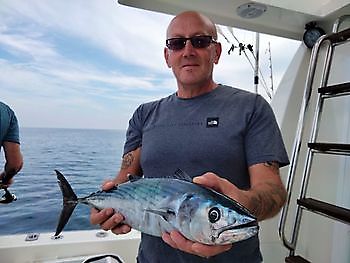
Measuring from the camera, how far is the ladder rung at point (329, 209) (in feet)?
3.86

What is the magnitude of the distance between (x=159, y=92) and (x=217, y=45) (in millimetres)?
663

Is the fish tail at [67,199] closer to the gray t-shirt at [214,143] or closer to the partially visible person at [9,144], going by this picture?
the gray t-shirt at [214,143]

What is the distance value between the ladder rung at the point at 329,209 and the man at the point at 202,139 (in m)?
0.48

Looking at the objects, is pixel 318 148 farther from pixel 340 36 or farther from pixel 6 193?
pixel 6 193

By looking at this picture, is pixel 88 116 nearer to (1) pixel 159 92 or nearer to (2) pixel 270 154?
(1) pixel 159 92

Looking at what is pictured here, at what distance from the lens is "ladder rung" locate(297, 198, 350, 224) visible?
1.18 metres

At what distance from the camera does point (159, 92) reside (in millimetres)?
1675

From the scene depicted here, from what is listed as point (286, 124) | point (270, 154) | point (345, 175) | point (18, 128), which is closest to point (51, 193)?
point (18, 128)

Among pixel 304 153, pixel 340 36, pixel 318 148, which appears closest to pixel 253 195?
pixel 318 148

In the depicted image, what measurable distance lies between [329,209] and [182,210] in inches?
39.9

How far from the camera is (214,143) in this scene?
0.88m

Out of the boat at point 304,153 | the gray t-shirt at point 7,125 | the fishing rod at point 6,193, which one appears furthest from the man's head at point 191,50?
the fishing rod at point 6,193

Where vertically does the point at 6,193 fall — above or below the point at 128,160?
below

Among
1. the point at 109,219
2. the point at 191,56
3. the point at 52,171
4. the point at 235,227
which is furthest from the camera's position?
the point at 52,171
